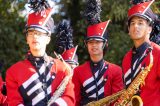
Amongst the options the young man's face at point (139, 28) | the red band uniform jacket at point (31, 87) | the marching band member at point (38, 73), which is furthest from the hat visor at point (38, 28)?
the young man's face at point (139, 28)

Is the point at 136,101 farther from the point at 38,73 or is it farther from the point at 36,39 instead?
the point at 36,39

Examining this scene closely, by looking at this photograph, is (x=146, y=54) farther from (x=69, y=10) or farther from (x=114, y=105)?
(x=69, y=10)

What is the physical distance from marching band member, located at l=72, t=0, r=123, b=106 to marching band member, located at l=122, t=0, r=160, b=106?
100 centimetres

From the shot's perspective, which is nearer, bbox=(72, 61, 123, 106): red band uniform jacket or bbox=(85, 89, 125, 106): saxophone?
bbox=(85, 89, 125, 106): saxophone

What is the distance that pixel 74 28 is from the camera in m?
13.4

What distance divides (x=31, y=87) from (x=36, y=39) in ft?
1.68

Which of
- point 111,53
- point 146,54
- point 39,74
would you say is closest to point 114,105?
point 146,54

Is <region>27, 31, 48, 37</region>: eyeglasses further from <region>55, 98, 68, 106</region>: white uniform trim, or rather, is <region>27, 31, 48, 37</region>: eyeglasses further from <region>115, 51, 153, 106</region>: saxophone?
<region>115, 51, 153, 106</region>: saxophone

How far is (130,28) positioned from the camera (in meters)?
5.46

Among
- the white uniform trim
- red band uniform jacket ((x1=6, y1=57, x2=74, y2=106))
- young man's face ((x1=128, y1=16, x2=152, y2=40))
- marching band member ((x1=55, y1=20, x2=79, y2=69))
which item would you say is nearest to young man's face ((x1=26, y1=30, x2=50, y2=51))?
red band uniform jacket ((x1=6, y1=57, x2=74, y2=106))

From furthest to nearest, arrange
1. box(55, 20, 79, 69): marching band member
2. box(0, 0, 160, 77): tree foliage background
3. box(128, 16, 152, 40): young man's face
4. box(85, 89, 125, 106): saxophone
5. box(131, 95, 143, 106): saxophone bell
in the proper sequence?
box(0, 0, 160, 77): tree foliage background, box(55, 20, 79, 69): marching band member, box(85, 89, 125, 106): saxophone, box(128, 16, 152, 40): young man's face, box(131, 95, 143, 106): saxophone bell

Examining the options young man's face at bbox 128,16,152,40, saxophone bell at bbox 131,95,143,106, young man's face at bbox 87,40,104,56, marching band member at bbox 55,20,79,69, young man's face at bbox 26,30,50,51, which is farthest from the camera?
marching band member at bbox 55,20,79,69

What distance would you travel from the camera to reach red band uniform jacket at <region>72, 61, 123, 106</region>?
6.55m

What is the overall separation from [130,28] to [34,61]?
3.93 feet
